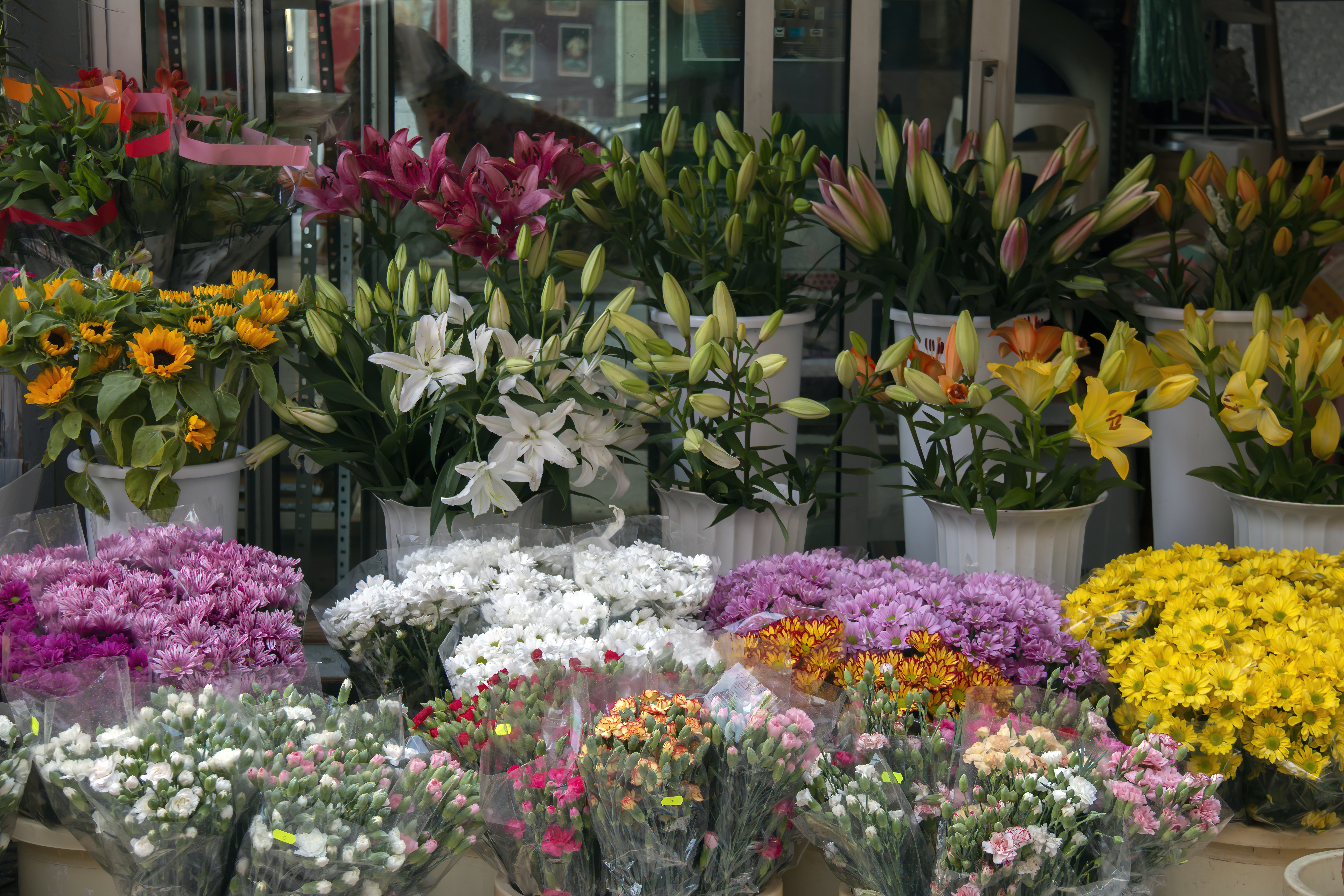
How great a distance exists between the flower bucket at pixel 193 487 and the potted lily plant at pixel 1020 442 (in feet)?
3.05

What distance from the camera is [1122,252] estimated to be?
181cm

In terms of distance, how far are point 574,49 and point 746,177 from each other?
0.62m

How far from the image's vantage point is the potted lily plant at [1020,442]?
1.46 m

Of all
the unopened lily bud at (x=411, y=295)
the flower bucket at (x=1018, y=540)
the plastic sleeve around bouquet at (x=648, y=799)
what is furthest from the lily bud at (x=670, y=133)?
the plastic sleeve around bouquet at (x=648, y=799)

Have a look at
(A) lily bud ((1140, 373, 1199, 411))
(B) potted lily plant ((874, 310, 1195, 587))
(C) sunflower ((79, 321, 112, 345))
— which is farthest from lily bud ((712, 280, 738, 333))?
(C) sunflower ((79, 321, 112, 345))

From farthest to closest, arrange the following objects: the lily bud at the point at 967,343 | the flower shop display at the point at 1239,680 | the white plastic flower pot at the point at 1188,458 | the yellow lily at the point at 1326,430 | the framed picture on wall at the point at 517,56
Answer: the framed picture on wall at the point at 517,56 < the white plastic flower pot at the point at 1188,458 < the yellow lily at the point at 1326,430 < the lily bud at the point at 967,343 < the flower shop display at the point at 1239,680

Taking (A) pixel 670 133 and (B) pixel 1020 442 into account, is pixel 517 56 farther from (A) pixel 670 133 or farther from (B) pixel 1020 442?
(B) pixel 1020 442

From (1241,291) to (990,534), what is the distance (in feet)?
2.28

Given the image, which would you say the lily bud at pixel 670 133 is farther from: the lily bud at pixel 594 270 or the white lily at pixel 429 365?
the white lily at pixel 429 365

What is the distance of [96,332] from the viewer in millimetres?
1416

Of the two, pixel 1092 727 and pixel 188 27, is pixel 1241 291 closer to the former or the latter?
pixel 1092 727

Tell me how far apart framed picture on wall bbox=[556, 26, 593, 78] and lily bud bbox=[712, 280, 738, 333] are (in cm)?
81

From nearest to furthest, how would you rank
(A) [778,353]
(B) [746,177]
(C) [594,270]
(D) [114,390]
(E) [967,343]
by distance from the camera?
(D) [114,390], (E) [967,343], (C) [594,270], (B) [746,177], (A) [778,353]

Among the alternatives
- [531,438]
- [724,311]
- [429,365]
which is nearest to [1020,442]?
[724,311]
